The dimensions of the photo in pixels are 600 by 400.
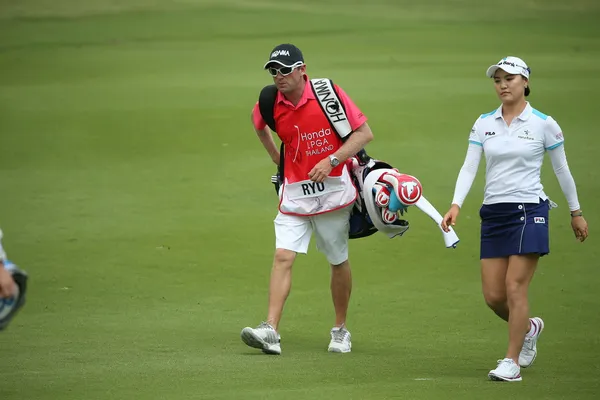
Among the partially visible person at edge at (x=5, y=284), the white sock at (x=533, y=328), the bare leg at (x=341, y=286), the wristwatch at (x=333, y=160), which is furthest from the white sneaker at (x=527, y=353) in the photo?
the partially visible person at edge at (x=5, y=284)

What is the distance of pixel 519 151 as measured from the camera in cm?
751

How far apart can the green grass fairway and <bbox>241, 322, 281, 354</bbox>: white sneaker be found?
0.33 ft

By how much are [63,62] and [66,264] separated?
953cm

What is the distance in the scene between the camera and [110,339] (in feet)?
28.8

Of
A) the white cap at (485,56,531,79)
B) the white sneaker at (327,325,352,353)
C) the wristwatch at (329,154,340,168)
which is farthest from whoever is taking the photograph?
the white sneaker at (327,325,352,353)

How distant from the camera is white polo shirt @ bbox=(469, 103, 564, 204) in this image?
7531 millimetres

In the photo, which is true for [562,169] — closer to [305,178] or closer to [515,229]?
[515,229]

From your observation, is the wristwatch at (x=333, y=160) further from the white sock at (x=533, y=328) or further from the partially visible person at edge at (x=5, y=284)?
the partially visible person at edge at (x=5, y=284)

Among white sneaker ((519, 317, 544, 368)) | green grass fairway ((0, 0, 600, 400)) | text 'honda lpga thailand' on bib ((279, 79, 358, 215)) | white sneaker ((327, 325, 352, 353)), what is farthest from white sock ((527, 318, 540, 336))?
text 'honda lpga thailand' on bib ((279, 79, 358, 215))

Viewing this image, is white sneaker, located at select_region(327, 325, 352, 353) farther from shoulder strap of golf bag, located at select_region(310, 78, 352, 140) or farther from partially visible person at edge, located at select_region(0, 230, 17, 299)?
partially visible person at edge, located at select_region(0, 230, 17, 299)

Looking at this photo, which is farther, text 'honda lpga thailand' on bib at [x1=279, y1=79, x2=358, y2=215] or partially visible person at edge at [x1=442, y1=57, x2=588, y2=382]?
text 'honda lpga thailand' on bib at [x1=279, y1=79, x2=358, y2=215]

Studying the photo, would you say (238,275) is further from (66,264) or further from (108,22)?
(108,22)

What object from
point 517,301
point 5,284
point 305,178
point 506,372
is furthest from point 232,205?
point 5,284

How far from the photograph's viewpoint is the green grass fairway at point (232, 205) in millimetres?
7734
